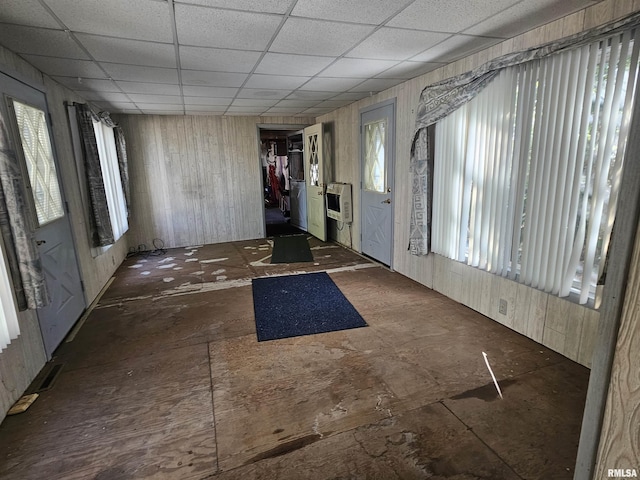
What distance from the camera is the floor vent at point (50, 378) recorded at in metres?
2.35

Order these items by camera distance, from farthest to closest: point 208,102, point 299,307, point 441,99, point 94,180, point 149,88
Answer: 1. point 208,102
2. point 149,88
3. point 94,180
4. point 299,307
5. point 441,99

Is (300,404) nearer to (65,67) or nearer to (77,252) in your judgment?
(77,252)

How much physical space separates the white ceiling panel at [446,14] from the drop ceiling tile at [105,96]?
3697mm

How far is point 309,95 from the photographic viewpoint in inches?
183

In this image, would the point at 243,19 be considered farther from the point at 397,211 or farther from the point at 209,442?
the point at 397,211

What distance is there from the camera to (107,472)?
168 centimetres

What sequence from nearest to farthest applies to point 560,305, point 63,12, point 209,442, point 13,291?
point 209,442 → point 63,12 → point 13,291 → point 560,305

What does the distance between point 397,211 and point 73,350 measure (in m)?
3.75

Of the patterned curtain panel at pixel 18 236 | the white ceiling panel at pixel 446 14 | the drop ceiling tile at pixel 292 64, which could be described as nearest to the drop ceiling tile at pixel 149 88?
the drop ceiling tile at pixel 292 64

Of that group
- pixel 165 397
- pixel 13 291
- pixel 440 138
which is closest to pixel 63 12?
pixel 13 291

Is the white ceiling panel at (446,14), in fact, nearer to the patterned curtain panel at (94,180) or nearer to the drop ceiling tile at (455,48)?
the drop ceiling tile at (455,48)

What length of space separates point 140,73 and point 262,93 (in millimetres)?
1530

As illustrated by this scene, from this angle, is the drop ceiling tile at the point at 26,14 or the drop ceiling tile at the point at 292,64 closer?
the drop ceiling tile at the point at 26,14

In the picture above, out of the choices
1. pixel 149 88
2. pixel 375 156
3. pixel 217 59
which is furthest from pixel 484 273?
pixel 149 88
